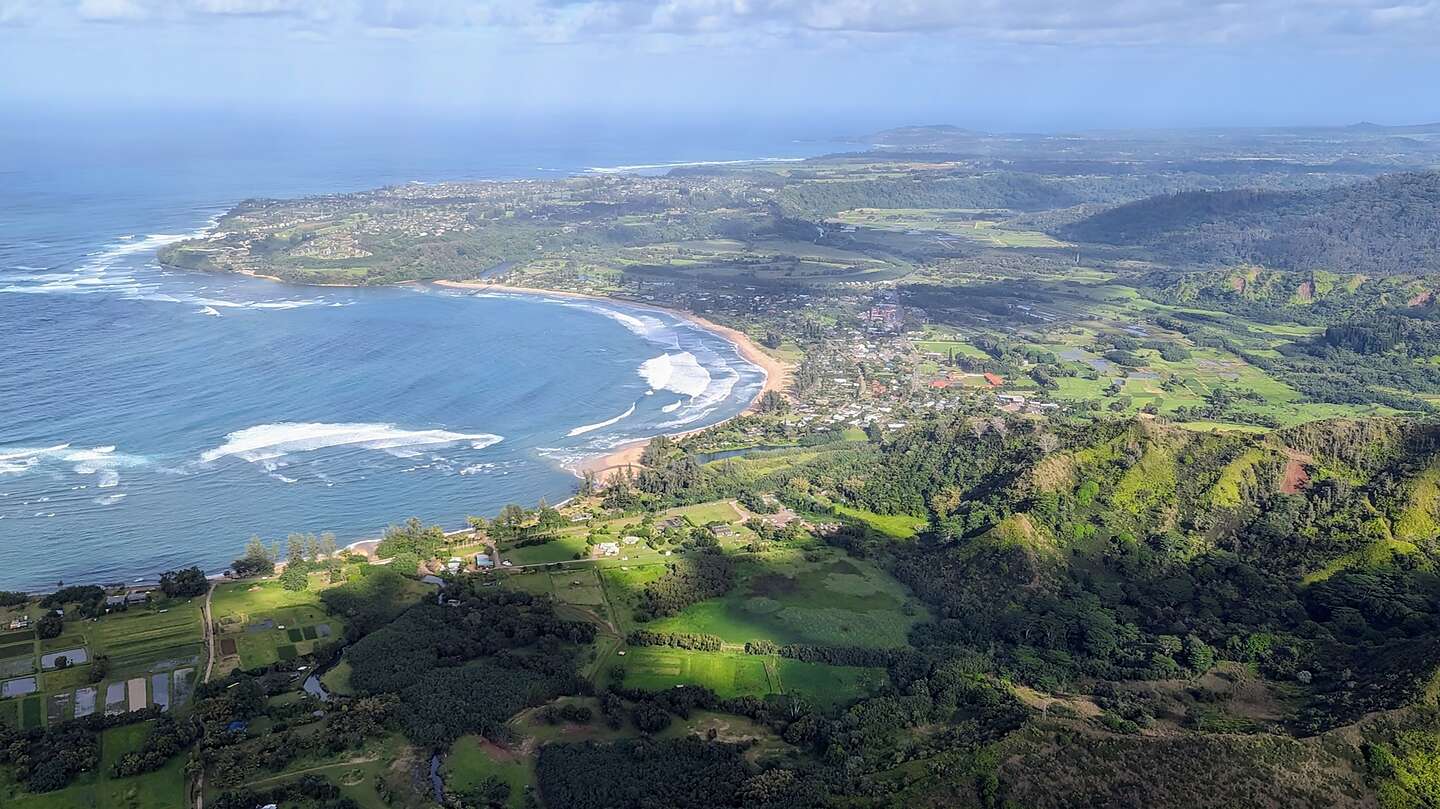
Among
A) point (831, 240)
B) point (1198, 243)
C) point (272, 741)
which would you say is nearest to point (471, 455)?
point (272, 741)

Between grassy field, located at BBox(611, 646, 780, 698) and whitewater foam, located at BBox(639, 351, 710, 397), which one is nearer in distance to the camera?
grassy field, located at BBox(611, 646, 780, 698)

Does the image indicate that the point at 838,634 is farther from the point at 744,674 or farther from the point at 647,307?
the point at 647,307

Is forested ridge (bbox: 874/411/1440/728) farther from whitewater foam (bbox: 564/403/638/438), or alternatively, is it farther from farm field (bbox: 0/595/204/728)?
farm field (bbox: 0/595/204/728)

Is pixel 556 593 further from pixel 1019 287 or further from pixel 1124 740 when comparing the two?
pixel 1019 287

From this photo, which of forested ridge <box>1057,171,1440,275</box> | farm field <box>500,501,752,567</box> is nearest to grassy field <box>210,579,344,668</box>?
farm field <box>500,501,752,567</box>

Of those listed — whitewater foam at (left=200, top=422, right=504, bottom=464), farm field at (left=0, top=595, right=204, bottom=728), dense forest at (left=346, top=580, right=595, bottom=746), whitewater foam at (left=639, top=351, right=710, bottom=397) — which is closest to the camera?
dense forest at (left=346, top=580, right=595, bottom=746)

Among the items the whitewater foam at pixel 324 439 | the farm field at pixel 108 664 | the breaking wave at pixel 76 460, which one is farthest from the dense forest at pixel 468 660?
the breaking wave at pixel 76 460

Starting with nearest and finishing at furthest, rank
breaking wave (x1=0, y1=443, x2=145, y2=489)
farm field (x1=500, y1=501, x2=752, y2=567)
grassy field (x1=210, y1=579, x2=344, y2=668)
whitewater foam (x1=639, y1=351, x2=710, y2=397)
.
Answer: grassy field (x1=210, y1=579, x2=344, y2=668), farm field (x1=500, y1=501, x2=752, y2=567), breaking wave (x1=0, y1=443, x2=145, y2=489), whitewater foam (x1=639, y1=351, x2=710, y2=397)

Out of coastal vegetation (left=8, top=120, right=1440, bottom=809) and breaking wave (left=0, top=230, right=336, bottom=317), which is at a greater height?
breaking wave (left=0, top=230, right=336, bottom=317)

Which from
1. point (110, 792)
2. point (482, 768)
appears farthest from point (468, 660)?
point (110, 792)
